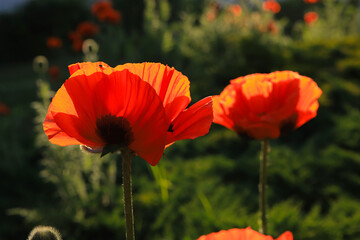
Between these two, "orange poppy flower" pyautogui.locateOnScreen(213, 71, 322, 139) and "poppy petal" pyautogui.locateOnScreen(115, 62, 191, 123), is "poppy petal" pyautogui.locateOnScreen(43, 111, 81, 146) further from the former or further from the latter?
"orange poppy flower" pyautogui.locateOnScreen(213, 71, 322, 139)

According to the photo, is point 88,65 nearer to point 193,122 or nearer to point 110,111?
point 110,111

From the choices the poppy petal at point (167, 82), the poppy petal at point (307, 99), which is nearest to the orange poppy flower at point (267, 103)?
the poppy petal at point (307, 99)

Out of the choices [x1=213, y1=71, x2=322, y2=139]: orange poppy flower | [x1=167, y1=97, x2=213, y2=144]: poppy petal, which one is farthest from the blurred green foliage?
[x1=167, y1=97, x2=213, y2=144]: poppy petal

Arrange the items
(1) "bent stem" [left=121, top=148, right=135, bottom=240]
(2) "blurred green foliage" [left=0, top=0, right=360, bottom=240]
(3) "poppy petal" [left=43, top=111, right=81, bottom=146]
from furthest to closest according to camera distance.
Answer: (2) "blurred green foliage" [left=0, top=0, right=360, bottom=240], (3) "poppy petal" [left=43, top=111, right=81, bottom=146], (1) "bent stem" [left=121, top=148, right=135, bottom=240]

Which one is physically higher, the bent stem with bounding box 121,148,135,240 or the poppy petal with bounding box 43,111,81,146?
the poppy petal with bounding box 43,111,81,146

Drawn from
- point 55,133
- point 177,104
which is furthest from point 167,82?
point 55,133

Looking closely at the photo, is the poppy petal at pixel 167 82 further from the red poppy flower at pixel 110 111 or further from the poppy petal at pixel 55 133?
the poppy petal at pixel 55 133

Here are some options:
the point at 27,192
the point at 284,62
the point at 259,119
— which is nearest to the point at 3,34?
the point at 284,62

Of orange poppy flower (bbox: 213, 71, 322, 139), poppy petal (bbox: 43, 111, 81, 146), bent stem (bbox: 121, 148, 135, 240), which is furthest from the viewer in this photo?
orange poppy flower (bbox: 213, 71, 322, 139)
